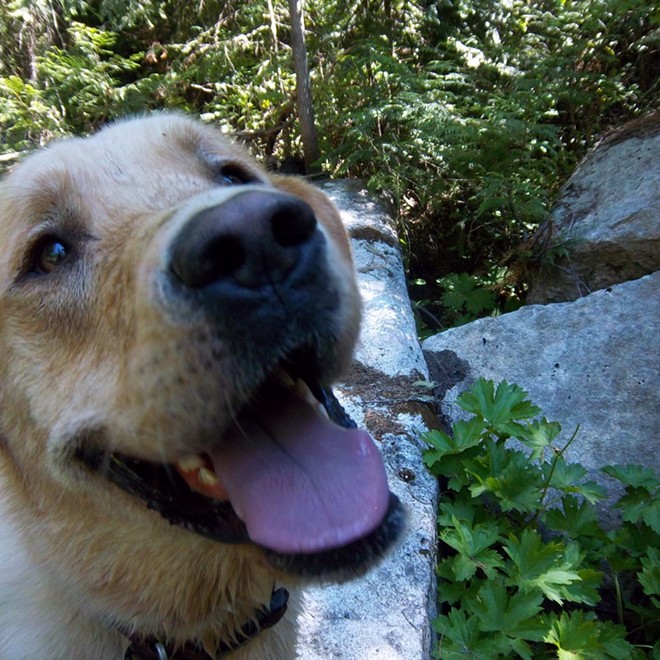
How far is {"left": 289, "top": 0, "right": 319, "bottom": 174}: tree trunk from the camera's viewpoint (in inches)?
256

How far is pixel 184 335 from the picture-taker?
1401mm

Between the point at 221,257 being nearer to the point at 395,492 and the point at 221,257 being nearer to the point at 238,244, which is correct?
the point at 238,244

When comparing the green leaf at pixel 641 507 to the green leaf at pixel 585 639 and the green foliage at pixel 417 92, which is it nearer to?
the green leaf at pixel 585 639

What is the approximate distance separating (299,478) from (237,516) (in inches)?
8.4

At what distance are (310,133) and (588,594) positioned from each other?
589 centimetres

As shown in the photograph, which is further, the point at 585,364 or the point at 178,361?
the point at 585,364

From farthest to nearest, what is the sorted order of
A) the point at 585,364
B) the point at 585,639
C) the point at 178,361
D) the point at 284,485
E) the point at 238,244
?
the point at 585,364 → the point at 585,639 → the point at 284,485 → the point at 178,361 → the point at 238,244

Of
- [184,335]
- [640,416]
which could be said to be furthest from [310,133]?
[184,335]

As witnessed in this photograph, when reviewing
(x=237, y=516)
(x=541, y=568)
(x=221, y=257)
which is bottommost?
(x=541, y=568)

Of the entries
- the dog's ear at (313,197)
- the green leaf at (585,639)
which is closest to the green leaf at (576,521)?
the green leaf at (585,639)

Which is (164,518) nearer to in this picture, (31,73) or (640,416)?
(640,416)

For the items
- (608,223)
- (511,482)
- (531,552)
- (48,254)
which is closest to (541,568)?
(531,552)

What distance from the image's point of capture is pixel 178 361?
4.68ft

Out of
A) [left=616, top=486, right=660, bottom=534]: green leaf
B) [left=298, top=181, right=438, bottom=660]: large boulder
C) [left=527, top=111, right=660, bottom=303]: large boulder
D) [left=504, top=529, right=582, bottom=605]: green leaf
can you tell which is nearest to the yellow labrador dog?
[left=298, top=181, right=438, bottom=660]: large boulder
